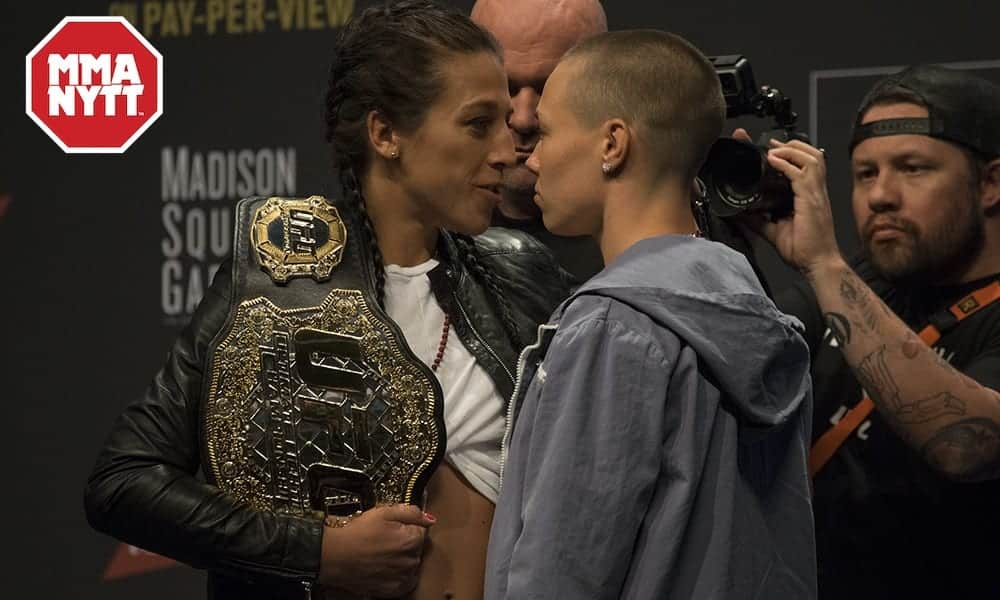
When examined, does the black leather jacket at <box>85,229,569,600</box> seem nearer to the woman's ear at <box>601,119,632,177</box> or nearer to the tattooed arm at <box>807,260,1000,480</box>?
the woman's ear at <box>601,119,632,177</box>

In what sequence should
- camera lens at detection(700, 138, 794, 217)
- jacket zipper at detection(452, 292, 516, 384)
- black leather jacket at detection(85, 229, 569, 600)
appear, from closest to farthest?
1. black leather jacket at detection(85, 229, 569, 600)
2. jacket zipper at detection(452, 292, 516, 384)
3. camera lens at detection(700, 138, 794, 217)

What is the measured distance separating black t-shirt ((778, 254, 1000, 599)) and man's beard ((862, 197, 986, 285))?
0.14ft

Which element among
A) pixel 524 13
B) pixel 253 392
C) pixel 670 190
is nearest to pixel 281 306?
pixel 253 392

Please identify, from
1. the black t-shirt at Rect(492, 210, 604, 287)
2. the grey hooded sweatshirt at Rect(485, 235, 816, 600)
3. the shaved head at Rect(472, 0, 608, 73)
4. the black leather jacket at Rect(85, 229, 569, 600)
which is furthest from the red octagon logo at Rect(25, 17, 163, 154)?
the grey hooded sweatshirt at Rect(485, 235, 816, 600)

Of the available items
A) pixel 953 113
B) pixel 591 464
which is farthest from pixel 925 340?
pixel 591 464

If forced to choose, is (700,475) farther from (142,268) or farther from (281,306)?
(142,268)

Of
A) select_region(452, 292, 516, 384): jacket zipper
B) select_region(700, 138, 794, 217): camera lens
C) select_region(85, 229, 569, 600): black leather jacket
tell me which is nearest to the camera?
select_region(85, 229, 569, 600): black leather jacket

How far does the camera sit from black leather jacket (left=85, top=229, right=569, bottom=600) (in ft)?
5.58

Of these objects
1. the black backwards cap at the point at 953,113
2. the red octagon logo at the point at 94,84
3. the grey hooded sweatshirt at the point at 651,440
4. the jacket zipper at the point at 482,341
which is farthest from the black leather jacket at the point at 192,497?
the red octagon logo at the point at 94,84

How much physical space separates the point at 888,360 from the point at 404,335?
752 mm

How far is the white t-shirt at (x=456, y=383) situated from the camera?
179cm

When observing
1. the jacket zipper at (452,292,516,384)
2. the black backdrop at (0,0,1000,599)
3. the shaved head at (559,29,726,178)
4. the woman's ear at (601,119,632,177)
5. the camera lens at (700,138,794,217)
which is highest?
the shaved head at (559,29,726,178)

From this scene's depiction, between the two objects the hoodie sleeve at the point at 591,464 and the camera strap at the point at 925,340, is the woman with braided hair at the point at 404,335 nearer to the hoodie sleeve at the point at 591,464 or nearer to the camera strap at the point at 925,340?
the hoodie sleeve at the point at 591,464

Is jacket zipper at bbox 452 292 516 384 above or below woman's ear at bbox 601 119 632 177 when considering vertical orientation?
below
